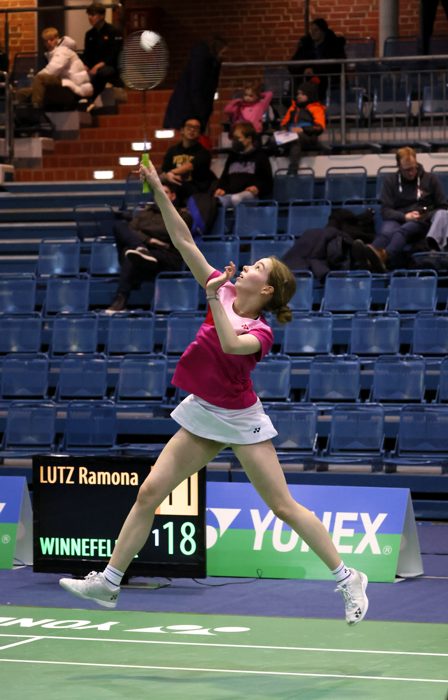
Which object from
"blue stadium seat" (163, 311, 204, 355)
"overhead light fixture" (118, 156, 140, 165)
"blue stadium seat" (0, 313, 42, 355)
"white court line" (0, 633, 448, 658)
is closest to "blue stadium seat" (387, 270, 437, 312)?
"blue stadium seat" (163, 311, 204, 355)

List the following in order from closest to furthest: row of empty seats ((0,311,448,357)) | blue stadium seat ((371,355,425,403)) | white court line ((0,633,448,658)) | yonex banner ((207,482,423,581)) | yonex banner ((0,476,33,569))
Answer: white court line ((0,633,448,658)) < yonex banner ((207,482,423,581)) < yonex banner ((0,476,33,569)) < blue stadium seat ((371,355,425,403)) < row of empty seats ((0,311,448,357))

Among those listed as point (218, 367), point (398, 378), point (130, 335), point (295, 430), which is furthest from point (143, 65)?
point (130, 335)

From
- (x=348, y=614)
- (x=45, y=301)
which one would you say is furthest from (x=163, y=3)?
(x=348, y=614)

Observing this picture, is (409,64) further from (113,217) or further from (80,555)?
(80,555)

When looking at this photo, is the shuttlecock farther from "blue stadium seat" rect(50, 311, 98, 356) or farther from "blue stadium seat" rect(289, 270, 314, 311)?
"blue stadium seat" rect(50, 311, 98, 356)

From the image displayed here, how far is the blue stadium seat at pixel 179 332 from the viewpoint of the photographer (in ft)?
45.2

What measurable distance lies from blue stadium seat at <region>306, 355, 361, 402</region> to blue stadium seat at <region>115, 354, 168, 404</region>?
143 centimetres

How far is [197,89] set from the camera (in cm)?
1638

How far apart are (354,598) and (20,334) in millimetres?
8383

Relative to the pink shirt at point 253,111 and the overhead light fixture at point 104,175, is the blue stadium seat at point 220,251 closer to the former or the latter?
the pink shirt at point 253,111

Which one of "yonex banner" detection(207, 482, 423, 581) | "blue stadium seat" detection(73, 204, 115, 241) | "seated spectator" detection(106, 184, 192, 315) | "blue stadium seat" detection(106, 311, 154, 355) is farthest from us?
"blue stadium seat" detection(73, 204, 115, 241)

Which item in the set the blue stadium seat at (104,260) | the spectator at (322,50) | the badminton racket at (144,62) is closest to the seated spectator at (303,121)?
the spectator at (322,50)

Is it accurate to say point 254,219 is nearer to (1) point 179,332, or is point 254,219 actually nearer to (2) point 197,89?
(2) point 197,89

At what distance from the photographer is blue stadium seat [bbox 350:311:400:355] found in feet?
43.3
